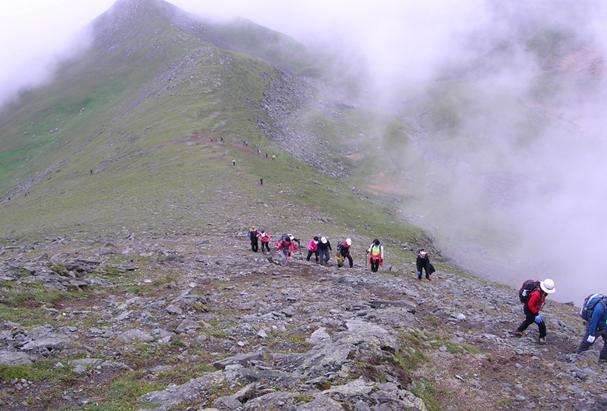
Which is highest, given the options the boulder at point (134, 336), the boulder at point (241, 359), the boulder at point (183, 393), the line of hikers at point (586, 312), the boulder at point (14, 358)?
the line of hikers at point (586, 312)

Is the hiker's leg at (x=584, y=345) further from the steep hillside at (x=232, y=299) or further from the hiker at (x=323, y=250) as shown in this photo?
the hiker at (x=323, y=250)

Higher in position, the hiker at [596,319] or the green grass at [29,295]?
the hiker at [596,319]

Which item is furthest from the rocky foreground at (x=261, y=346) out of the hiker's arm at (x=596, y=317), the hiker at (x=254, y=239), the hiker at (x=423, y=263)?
the hiker at (x=254, y=239)

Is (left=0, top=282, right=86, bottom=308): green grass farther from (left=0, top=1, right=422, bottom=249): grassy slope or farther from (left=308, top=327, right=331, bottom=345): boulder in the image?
(left=0, top=1, right=422, bottom=249): grassy slope

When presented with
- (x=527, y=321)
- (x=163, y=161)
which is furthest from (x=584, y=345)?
(x=163, y=161)

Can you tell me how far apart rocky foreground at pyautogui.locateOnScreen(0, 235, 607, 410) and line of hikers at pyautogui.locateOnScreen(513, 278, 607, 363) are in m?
0.59

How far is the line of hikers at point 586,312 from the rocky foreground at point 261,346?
23.2 inches

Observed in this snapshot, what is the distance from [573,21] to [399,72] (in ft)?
237

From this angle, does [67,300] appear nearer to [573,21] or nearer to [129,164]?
[129,164]

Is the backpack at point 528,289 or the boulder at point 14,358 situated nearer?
the boulder at point 14,358

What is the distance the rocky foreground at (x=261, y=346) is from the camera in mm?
13586

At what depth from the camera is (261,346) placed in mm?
17875

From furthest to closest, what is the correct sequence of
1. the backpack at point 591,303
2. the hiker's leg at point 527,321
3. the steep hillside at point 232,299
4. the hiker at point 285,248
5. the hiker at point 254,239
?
the hiker at point 254,239 → the hiker at point 285,248 → the hiker's leg at point 527,321 → the backpack at point 591,303 → the steep hillside at point 232,299

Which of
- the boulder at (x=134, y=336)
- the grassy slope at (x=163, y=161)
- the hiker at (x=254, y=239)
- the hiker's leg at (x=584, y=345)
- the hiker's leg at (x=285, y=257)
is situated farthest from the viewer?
the grassy slope at (x=163, y=161)
